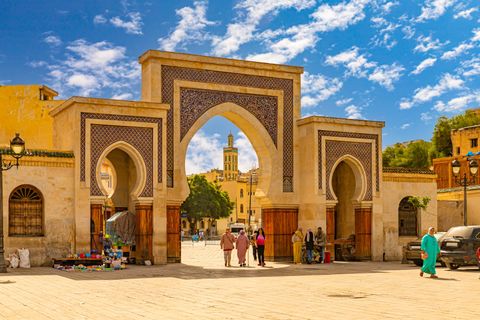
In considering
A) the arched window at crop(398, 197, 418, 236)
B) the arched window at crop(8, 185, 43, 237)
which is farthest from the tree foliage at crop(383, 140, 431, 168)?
the arched window at crop(8, 185, 43, 237)

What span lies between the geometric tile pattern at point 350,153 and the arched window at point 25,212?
9.05 m

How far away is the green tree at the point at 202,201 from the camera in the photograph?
70000 millimetres

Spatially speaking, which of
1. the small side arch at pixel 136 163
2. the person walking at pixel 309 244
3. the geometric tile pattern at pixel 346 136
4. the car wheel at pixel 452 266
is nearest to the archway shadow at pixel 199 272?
the person walking at pixel 309 244

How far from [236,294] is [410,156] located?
52552 mm

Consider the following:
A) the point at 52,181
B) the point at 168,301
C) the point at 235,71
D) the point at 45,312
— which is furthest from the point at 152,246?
the point at 45,312

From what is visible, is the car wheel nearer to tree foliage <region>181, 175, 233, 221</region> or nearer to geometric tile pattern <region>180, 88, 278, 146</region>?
geometric tile pattern <region>180, 88, 278, 146</region>

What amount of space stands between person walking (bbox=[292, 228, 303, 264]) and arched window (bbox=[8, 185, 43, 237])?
754 cm

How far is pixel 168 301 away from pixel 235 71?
40.4 feet

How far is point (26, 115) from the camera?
32562 millimetres

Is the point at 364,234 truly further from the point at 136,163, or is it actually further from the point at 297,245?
the point at 136,163

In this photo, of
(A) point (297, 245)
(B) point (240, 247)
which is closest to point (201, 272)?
(B) point (240, 247)

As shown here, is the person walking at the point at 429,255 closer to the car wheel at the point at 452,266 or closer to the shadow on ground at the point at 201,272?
the shadow on ground at the point at 201,272

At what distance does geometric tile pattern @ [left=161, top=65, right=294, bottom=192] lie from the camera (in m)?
20.7

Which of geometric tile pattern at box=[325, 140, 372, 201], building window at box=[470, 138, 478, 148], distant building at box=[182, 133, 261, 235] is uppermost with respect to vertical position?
building window at box=[470, 138, 478, 148]
